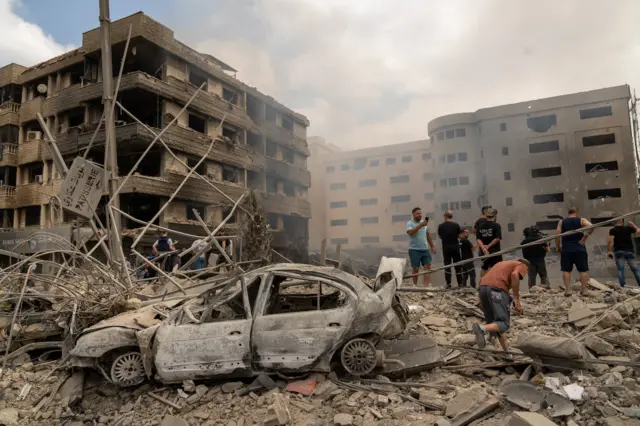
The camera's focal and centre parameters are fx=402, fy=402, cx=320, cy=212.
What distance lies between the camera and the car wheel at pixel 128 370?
15.5 feet

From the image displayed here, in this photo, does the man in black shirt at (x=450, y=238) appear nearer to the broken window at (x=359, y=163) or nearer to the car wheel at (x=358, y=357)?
the car wheel at (x=358, y=357)

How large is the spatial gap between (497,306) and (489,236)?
3.14 meters

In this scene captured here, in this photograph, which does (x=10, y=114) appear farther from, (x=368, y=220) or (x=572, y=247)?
(x=368, y=220)

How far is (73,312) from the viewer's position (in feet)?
19.0

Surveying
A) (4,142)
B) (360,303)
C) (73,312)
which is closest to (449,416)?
(360,303)

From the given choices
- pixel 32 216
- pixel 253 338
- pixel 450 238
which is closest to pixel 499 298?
pixel 253 338

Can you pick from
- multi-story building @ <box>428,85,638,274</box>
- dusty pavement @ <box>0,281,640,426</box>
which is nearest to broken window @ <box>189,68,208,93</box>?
dusty pavement @ <box>0,281,640,426</box>

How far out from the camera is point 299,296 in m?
5.76

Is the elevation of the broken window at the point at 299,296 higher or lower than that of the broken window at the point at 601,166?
lower

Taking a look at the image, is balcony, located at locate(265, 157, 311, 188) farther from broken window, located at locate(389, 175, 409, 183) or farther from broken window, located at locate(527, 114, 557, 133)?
broken window, located at locate(527, 114, 557, 133)

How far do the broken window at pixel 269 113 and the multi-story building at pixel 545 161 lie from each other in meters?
16.8

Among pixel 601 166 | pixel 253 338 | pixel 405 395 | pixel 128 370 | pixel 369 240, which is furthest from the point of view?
pixel 369 240

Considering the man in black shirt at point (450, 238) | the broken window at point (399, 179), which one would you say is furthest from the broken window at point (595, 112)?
the man in black shirt at point (450, 238)

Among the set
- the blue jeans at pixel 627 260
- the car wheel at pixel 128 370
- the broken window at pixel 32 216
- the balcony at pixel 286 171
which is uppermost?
the balcony at pixel 286 171
